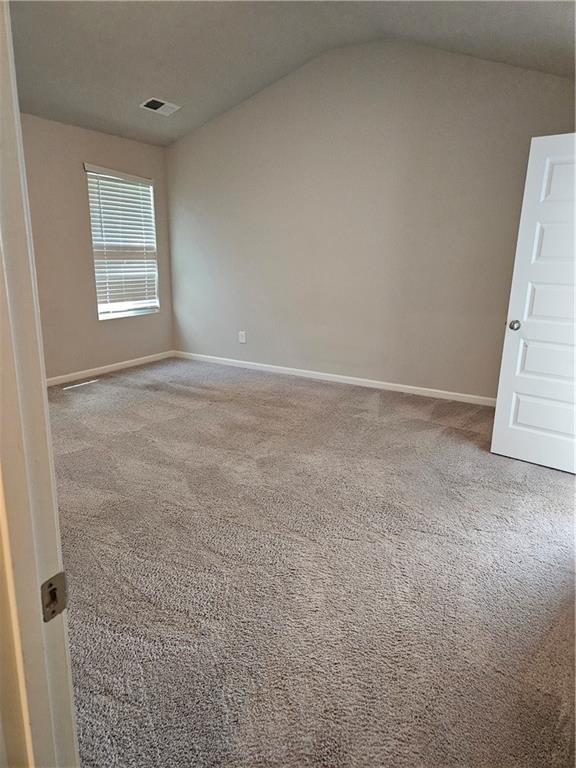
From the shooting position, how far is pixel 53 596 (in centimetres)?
Answer: 61

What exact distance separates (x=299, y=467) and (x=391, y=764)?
1.83 m

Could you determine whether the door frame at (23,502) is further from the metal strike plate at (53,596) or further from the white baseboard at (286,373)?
the white baseboard at (286,373)

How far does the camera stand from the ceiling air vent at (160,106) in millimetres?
4414

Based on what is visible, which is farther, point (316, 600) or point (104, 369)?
point (104, 369)

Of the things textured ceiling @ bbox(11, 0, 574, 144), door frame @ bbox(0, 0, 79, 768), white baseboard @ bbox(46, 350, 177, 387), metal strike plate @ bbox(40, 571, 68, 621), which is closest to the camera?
door frame @ bbox(0, 0, 79, 768)

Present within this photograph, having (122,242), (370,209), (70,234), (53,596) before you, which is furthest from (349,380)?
(53,596)

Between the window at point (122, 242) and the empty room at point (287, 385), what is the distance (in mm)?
31

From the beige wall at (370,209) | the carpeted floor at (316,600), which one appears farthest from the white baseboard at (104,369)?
the carpeted floor at (316,600)

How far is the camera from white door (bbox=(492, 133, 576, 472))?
2.74m

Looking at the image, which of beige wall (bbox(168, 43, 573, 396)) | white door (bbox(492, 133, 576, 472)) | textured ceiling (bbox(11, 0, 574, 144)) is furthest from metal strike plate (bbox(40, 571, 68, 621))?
beige wall (bbox(168, 43, 573, 396))

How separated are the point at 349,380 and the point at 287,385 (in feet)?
2.12

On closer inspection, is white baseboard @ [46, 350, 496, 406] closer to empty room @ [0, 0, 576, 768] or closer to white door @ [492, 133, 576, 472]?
empty room @ [0, 0, 576, 768]

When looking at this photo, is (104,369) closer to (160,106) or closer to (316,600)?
(160,106)

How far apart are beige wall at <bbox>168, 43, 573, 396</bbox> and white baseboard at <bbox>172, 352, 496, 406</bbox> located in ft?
0.20
